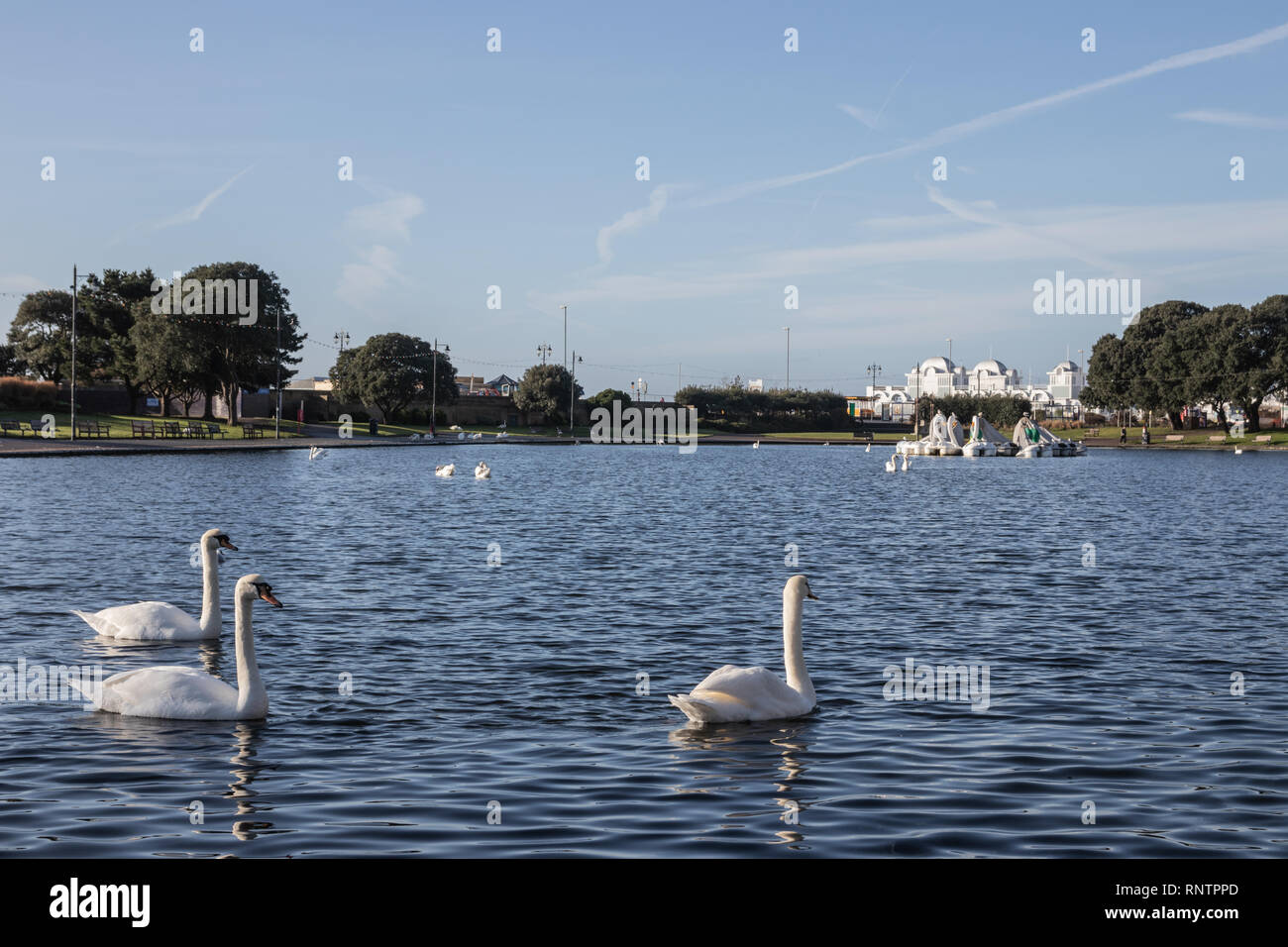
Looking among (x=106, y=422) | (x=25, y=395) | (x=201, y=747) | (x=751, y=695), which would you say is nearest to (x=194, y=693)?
(x=201, y=747)

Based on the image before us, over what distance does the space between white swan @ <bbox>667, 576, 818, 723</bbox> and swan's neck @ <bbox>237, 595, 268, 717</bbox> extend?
401 centimetres

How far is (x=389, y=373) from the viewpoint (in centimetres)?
14662

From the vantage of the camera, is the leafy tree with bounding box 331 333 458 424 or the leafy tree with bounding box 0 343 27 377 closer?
the leafy tree with bounding box 0 343 27 377

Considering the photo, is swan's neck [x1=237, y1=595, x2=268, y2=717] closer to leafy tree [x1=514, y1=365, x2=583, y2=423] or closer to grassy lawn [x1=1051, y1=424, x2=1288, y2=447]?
grassy lawn [x1=1051, y1=424, x2=1288, y2=447]

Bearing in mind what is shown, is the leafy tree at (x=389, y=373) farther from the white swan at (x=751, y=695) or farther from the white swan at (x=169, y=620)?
the white swan at (x=751, y=695)

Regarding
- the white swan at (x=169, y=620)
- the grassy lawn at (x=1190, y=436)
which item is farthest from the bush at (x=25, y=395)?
the grassy lawn at (x=1190, y=436)

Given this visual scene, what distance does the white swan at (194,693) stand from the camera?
11852 millimetres

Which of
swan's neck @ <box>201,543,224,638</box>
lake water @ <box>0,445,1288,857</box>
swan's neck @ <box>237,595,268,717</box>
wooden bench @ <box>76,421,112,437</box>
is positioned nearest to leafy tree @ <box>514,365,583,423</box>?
wooden bench @ <box>76,421,112,437</box>

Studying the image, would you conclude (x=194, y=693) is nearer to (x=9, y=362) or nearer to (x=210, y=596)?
(x=210, y=596)

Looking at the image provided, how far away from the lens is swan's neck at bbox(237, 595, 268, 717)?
38.8 feet
